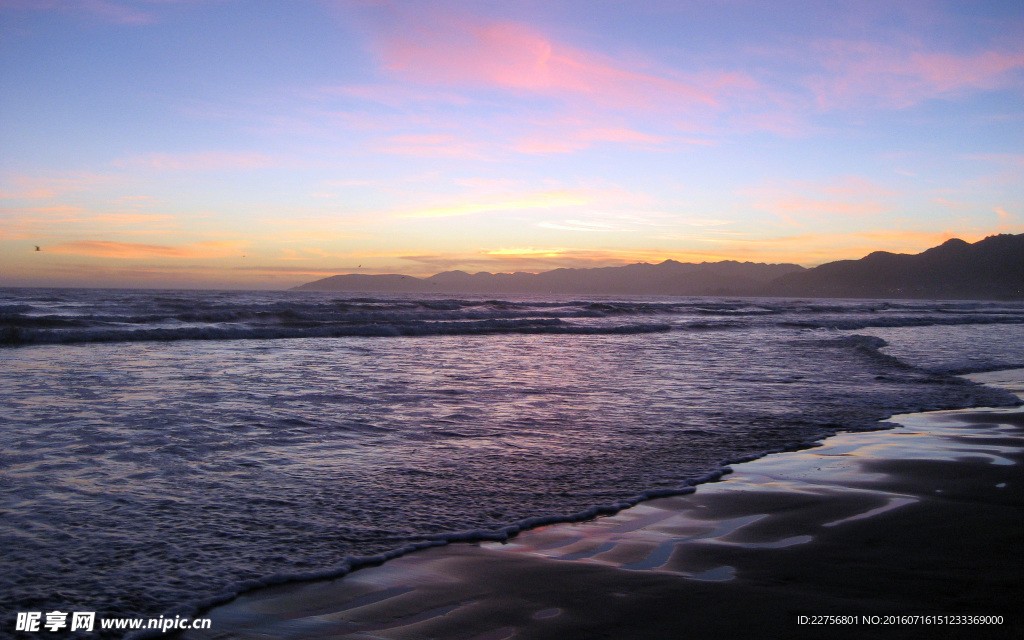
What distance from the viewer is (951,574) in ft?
10.1

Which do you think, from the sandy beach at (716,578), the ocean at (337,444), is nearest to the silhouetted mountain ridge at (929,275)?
the ocean at (337,444)

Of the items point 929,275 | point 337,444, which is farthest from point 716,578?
point 929,275

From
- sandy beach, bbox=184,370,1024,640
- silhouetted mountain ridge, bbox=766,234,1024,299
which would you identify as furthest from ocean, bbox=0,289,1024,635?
silhouetted mountain ridge, bbox=766,234,1024,299

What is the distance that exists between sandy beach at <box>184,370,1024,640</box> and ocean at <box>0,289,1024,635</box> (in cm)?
28

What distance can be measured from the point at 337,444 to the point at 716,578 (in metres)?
3.63

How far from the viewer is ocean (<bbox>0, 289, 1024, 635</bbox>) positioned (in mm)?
3227

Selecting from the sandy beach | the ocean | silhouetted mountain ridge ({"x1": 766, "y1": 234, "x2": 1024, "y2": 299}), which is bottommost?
the sandy beach

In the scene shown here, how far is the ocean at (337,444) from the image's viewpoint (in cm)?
323

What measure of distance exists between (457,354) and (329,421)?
8.07 meters

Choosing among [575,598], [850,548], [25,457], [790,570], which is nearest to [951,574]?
[850,548]

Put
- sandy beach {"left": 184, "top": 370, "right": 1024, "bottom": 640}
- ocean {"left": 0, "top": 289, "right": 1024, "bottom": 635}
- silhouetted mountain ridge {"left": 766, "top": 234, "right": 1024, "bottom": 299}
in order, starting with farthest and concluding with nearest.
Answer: silhouetted mountain ridge {"left": 766, "top": 234, "right": 1024, "bottom": 299} < ocean {"left": 0, "top": 289, "right": 1024, "bottom": 635} < sandy beach {"left": 184, "top": 370, "right": 1024, "bottom": 640}

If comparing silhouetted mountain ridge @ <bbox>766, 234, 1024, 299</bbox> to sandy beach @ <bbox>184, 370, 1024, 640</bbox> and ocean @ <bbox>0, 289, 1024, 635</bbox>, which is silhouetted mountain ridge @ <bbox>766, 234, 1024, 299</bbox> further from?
sandy beach @ <bbox>184, 370, 1024, 640</bbox>

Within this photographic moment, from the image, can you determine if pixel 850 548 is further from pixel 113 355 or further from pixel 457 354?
pixel 113 355

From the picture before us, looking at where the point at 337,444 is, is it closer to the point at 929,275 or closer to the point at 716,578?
the point at 716,578
